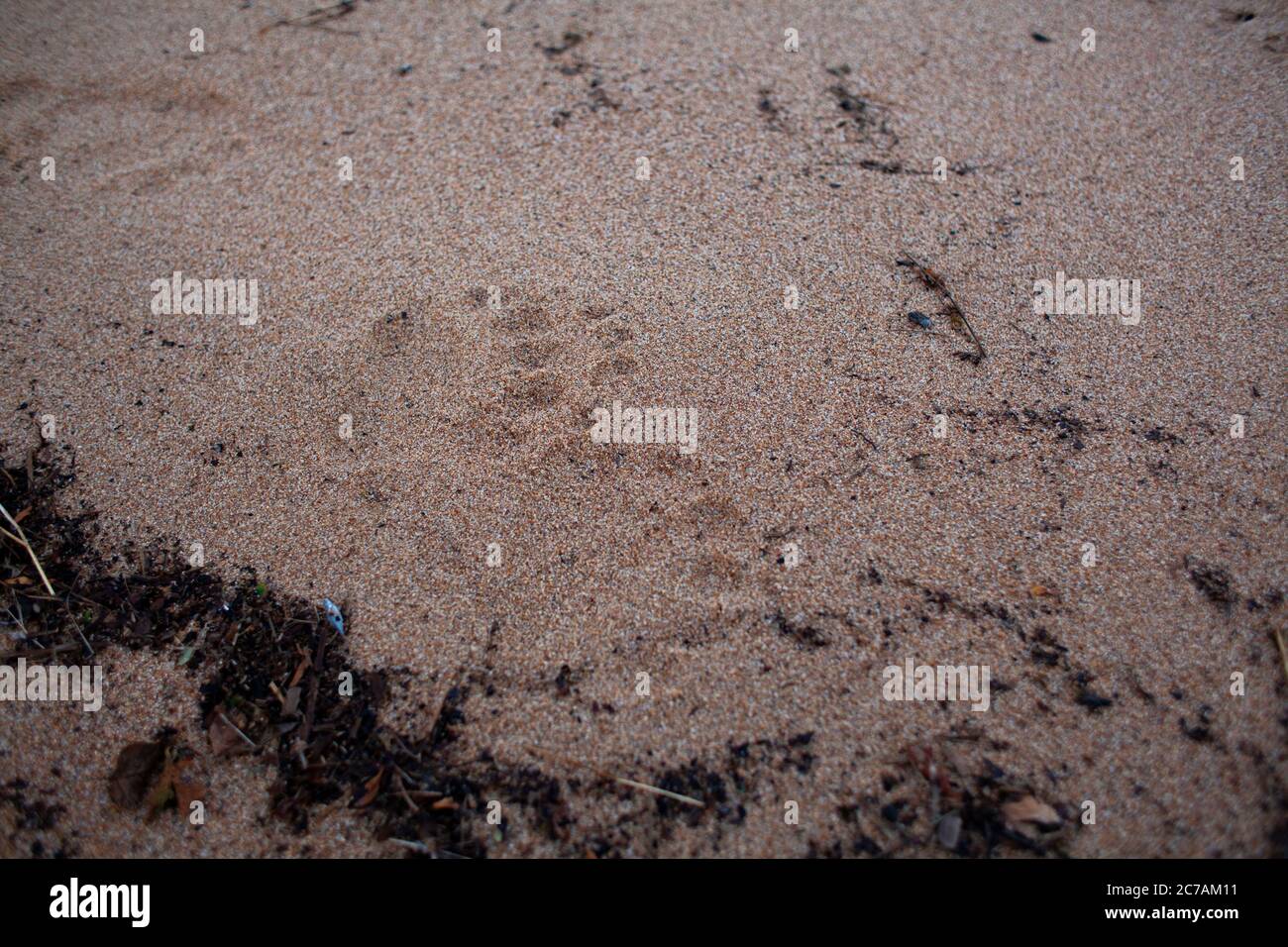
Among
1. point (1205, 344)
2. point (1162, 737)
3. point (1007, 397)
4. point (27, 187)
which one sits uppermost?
point (27, 187)

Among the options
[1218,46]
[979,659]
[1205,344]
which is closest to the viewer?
[979,659]

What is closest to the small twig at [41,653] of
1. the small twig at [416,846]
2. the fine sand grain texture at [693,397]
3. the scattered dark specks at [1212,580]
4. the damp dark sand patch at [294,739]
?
the damp dark sand patch at [294,739]

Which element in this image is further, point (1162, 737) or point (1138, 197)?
point (1138, 197)

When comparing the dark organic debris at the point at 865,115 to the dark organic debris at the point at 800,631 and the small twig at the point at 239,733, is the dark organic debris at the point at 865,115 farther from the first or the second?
the small twig at the point at 239,733

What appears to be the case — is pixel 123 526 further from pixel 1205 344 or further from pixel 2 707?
pixel 1205 344

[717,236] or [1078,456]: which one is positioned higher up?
[717,236]

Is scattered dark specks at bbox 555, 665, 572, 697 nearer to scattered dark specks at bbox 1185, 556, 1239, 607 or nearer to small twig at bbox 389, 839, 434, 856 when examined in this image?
small twig at bbox 389, 839, 434, 856
